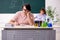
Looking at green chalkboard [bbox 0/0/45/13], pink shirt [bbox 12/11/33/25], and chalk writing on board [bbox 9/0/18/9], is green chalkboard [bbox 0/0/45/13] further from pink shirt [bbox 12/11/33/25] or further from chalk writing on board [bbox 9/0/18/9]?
pink shirt [bbox 12/11/33/25]

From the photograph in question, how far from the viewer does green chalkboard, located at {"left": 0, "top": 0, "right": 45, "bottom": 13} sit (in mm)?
5410

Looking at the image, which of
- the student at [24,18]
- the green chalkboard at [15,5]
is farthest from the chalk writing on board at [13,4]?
the student at [24,18]

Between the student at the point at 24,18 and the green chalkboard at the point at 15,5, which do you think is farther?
the green chalkboard at the point at 15,5

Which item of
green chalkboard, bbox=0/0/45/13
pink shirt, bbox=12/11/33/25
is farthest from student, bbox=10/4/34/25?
green chalkboard, bbox=0/0/45/13

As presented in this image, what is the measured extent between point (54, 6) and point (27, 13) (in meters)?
1.73

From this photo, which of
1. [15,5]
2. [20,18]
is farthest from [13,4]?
[20,18]

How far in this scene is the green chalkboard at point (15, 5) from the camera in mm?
5410

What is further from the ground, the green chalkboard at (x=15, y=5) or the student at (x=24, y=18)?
the green chalkboard at (x=15, y=5)

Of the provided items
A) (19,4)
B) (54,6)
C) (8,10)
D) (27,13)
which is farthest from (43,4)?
(27,13)

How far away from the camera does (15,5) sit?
544 cm

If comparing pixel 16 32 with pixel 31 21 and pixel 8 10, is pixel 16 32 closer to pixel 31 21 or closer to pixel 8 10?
pixel 31 21

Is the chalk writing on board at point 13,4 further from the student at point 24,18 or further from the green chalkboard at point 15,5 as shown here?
the student at point 24,18

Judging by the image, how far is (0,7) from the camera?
17.7 ft

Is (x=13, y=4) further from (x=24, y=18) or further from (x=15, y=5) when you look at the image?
(x=24, y=18)
